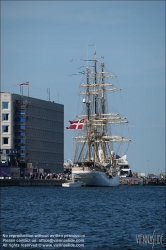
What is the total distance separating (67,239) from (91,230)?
21.0 feet

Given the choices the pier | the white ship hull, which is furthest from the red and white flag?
the pier

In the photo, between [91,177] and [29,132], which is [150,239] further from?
[29,132]

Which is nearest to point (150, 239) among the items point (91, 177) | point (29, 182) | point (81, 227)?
point (81, 227)

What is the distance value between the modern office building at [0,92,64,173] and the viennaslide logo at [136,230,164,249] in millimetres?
117139

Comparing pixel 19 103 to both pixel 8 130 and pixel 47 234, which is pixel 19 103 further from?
pixel 47 234

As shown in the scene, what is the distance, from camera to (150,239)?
5128 centimetres

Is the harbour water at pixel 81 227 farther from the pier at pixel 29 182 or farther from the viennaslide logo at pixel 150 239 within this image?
the pier at pixel 29 182

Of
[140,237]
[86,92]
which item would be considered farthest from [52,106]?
[140,237]

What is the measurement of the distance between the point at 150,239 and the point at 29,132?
130407 millimetres

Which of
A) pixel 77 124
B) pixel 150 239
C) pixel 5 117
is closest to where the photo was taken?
pixel 150 239

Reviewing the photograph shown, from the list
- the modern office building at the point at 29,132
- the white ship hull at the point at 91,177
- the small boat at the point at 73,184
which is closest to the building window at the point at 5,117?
the modern office building at the point at 29,132

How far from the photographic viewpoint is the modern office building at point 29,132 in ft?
573

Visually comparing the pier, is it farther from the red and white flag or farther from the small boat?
the red and white flag

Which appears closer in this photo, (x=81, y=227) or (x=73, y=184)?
(x=81, y=227)
